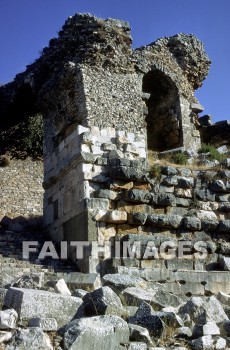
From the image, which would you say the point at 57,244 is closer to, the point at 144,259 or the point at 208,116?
the point at 144,259

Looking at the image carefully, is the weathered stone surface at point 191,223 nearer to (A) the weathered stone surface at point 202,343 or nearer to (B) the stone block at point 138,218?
(B) the stone block at point 138,218

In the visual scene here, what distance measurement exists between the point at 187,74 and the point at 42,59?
3958mm

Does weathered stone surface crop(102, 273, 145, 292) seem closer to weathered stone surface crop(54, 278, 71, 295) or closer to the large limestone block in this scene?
weathered stone surface crop(54, 278, 71, 295)

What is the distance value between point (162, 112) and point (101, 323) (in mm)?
10359

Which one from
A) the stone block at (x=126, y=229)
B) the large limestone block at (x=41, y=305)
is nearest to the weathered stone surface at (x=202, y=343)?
the large limestone block at (x=41, y=305)

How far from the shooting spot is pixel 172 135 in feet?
45.4

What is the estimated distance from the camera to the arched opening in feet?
44.8

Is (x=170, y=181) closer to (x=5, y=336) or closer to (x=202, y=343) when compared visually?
(x=202, y=343)

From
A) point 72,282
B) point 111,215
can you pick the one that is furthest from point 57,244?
point 72,282

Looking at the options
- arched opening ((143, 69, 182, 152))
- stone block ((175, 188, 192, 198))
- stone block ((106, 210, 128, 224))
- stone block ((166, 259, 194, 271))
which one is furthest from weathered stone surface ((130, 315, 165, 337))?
arched opening ((143, 69, 182, 152))

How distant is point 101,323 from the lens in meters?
4.32

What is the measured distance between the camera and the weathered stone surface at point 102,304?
4.83 metres

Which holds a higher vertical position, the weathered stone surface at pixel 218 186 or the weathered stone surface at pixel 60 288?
the weathered stone surface at pixel 218 186

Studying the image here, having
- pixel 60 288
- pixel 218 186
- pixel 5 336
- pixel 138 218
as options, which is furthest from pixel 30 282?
pixel 218 186
